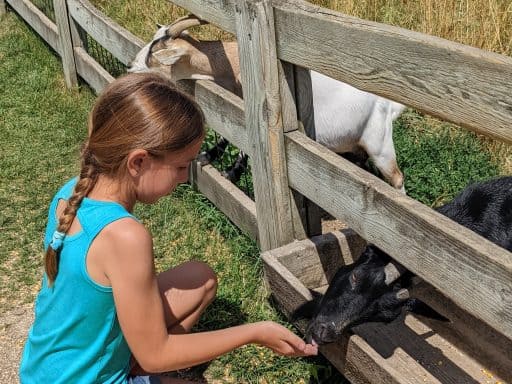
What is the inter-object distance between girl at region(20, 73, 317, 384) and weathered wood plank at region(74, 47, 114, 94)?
3.96 meters

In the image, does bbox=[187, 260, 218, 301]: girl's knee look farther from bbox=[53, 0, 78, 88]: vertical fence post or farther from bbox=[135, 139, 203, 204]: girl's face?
bbox=[53, 0, 78, 88]: vertical fence post

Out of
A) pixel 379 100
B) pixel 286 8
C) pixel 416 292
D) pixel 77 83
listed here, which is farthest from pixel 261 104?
pixel 77 83

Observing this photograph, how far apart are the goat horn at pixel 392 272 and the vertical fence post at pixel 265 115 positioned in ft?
2.34

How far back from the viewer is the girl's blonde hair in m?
2.16

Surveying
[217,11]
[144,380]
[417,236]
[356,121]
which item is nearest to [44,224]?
[217,11]

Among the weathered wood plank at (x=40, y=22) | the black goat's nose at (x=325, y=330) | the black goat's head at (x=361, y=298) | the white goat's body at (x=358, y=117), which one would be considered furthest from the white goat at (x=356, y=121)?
the weathered wood plank at (x=40, y=22)

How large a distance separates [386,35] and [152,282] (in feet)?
3.53

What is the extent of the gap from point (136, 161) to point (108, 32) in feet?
12.6

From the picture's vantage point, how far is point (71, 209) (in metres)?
2.22

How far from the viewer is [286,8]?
2.96 m

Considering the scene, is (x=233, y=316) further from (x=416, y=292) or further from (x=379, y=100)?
(x=379, y=100)

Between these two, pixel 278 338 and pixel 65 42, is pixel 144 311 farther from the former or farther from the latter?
pixel 65 42

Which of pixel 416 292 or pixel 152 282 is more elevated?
pixel 152 282

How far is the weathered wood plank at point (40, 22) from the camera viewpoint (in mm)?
7838
